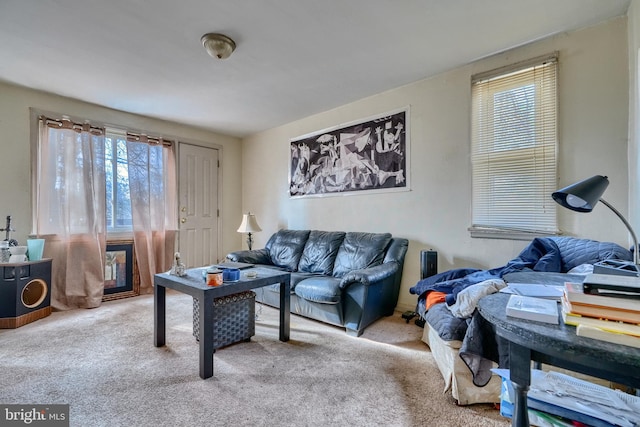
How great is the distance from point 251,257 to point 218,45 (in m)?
2.45

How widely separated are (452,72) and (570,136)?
116cm

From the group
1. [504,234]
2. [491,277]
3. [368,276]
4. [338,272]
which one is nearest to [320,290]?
[368,276]

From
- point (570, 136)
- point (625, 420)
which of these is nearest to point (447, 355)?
point (625, 420)

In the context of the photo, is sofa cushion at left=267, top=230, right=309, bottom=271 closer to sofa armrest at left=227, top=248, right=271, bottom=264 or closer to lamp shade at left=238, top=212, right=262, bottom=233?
sofa armrest at left=227, top=248, right=271, bottom=264

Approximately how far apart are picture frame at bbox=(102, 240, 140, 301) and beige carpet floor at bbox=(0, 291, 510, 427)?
3.22 ft

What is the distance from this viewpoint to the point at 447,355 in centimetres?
177

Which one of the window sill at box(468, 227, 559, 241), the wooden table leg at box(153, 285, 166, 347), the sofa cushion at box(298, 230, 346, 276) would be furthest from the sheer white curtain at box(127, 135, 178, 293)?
the window sill at box(468, 227, 559, 241)

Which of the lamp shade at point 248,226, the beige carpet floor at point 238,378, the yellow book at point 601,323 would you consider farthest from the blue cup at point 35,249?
the yellow book at point 601,323

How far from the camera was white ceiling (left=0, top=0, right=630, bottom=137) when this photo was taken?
195cm

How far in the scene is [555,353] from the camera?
725mm

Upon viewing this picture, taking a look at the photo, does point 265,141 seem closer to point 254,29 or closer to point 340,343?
point 254,29

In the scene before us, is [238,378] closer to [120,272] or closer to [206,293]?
[206,293]

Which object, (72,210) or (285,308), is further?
(72,210)

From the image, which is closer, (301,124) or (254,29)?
(254,29)
